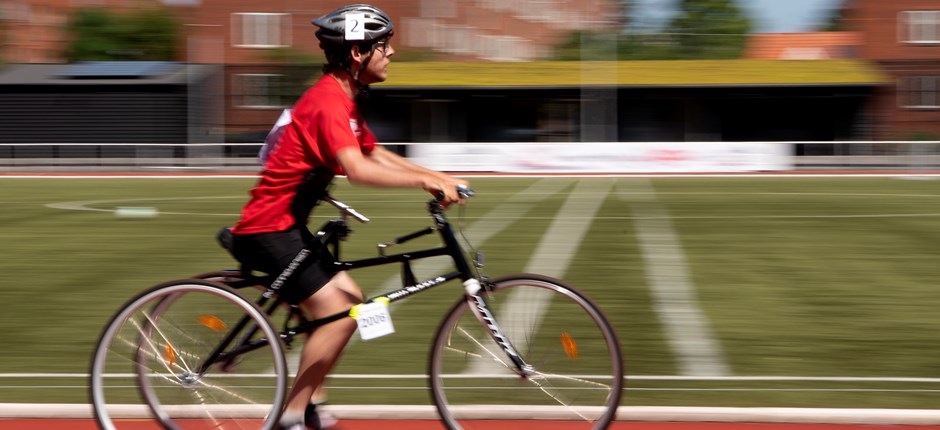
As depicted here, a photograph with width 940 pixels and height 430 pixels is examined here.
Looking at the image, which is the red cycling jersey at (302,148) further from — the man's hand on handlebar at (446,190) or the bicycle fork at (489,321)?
the bicycle fork at (489,321)

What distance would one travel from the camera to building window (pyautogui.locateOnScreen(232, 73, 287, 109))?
5784 centimetres

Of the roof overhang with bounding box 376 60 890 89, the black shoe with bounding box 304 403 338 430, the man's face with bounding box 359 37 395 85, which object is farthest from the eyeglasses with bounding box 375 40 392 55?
the roof overhang with bounding box 376 60 890 89

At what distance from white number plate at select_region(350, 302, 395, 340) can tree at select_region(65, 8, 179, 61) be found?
9173cm

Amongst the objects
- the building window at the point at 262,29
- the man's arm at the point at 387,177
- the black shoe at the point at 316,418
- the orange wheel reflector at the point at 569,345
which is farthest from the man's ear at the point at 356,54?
the building window at the point at 262,29

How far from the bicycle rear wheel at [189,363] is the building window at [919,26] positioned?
182 ft

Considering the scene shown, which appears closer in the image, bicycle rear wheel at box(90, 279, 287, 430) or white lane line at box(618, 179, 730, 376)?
bicycle rear wheel at box(90, 279, 287, 430)

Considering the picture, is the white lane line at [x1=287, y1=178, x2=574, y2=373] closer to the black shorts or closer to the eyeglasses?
the black shorts

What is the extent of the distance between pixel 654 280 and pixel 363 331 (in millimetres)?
6257

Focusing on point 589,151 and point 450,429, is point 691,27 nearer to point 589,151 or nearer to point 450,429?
point 589,151

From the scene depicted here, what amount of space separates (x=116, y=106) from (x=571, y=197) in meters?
34.7

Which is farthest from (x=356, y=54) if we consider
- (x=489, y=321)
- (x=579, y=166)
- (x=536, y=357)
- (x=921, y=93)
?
(x=921, y=93)

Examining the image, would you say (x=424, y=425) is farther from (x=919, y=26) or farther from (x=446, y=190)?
(x=919, y=26)

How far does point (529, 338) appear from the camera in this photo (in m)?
4.68

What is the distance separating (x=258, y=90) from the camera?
58406 millimetres
